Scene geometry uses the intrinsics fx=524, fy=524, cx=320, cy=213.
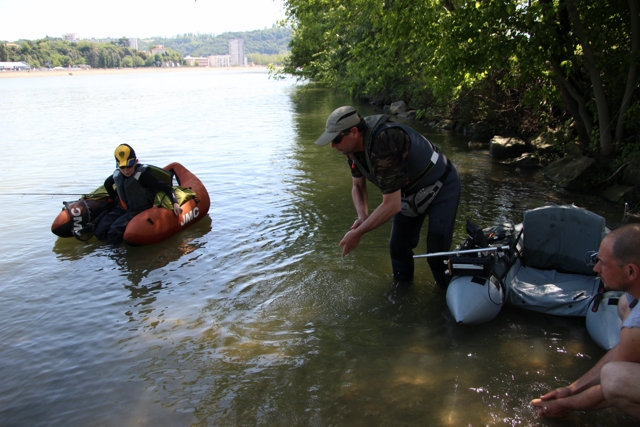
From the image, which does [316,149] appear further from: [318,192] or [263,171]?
[318,192]

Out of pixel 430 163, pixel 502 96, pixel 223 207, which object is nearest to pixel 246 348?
pixel 430 163

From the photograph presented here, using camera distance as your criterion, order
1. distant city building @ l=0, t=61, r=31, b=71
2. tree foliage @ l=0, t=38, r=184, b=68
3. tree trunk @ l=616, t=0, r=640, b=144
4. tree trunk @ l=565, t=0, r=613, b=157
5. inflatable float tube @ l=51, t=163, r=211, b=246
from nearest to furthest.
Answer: inflatable float tube @ l=51, t=163, r=211, b=246 < tree trunk @ l=616, t=0, r=640, b=144 < tree trunk @ l=565, t=0, r=613, b=157 < distant city building @ l=0, t=61, r=31, b=71 < tree foliage @ l=0, t=38, r=184, b=68

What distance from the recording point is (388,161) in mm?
3977

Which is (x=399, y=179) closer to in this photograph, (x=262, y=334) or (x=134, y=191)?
(x=262, y=334)

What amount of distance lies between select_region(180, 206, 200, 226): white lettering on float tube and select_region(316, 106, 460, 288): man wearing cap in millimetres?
3850

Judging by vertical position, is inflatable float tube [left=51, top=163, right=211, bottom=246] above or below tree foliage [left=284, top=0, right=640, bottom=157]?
below

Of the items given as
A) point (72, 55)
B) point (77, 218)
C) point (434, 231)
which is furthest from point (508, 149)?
point (72, 55)

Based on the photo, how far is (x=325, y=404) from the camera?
3.66 metres

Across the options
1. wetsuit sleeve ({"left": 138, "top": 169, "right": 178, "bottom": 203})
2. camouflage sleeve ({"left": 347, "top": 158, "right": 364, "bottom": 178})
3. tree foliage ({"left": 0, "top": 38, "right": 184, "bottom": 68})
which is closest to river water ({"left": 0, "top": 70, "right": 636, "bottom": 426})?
wetsuit sleeve ({"left": 138, "top": 169, "right": 178, "bottom": 203})

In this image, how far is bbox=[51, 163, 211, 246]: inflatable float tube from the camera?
714cm

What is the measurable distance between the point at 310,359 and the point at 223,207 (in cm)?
554

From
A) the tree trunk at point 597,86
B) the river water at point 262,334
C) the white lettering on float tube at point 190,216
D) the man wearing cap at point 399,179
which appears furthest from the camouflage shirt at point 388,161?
the tree trunk at point 597,86

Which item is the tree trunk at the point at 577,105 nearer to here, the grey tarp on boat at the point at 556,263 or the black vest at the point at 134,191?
the grey tarp on boat at the point at 556,263

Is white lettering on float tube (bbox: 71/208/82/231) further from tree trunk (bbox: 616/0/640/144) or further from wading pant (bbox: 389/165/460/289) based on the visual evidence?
tree trunk (bbox: 616/0/640/144)
